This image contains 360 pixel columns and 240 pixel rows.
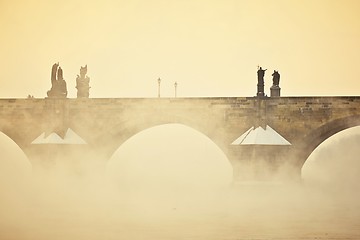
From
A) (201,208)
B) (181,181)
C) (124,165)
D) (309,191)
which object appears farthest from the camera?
(124,165)

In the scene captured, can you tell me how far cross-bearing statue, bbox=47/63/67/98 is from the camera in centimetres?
3212

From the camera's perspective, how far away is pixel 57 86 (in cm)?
3238

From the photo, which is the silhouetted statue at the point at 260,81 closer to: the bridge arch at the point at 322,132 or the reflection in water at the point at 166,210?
the bridge arch at the point at 322,132

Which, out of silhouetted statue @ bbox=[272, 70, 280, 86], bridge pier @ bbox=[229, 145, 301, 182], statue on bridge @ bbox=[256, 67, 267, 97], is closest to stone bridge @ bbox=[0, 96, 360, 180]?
bridge pier @ bbox=[229, 145, 301, 182]

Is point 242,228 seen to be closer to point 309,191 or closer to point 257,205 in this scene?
point 257,205

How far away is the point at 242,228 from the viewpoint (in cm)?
1992

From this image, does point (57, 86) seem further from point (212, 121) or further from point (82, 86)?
point (212, 121)

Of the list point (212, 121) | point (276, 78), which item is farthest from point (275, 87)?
point (212, 121)

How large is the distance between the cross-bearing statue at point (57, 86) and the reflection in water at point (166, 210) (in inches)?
140

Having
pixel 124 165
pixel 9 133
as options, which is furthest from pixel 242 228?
pixel 124 165

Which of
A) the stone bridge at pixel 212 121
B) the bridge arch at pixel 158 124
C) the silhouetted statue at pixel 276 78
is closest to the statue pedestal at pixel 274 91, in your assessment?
the silhouetted statue at pixel 276 78

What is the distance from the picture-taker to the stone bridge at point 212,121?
2997cm

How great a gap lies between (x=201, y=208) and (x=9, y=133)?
41.1 ft

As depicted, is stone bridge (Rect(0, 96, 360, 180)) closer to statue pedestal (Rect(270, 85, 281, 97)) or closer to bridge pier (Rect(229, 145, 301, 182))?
bridge pier (Rect(229, 145, 301, 182))
